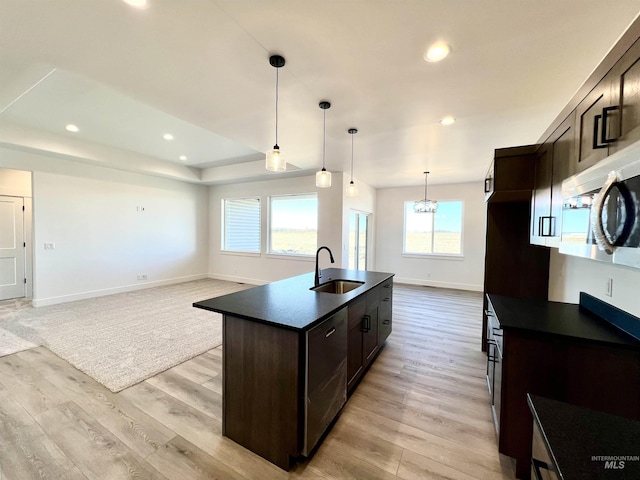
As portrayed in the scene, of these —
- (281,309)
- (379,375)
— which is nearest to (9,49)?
(281,309)

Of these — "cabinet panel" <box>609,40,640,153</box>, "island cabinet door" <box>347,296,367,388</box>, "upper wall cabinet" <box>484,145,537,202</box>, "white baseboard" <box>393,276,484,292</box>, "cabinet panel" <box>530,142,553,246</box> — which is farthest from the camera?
"white baseboard" <box>393,276,484,292</box>

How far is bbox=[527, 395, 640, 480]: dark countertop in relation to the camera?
0.69 meters

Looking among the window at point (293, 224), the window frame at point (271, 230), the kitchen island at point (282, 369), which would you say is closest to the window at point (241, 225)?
the window frame at point (271, 230)

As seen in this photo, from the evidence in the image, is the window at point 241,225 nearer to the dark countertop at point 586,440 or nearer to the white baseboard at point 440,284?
the white baseboard at point 440,284

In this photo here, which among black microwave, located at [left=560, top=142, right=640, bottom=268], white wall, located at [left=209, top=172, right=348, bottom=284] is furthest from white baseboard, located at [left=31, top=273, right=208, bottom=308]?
black microwave, located at [left=560, top=142, right=640, bottom=268]

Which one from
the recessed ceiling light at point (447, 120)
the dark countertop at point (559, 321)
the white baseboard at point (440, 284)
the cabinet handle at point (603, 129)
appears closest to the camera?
the cabinet handle at point (603, 129)

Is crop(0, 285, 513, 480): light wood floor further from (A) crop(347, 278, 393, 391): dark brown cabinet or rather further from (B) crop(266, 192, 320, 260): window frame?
(B) crop(266, 192, 320, 260): window frame

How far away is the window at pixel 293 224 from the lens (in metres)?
6.12

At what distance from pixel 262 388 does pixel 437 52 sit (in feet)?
8.36

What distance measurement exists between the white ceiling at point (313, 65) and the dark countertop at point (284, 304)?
1811 mm

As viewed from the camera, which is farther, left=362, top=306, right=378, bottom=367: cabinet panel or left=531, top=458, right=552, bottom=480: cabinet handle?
left=362, top=306, right=378, bottom=367: cabinet panel

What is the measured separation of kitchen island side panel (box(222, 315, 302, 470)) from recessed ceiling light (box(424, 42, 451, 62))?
2094 mm

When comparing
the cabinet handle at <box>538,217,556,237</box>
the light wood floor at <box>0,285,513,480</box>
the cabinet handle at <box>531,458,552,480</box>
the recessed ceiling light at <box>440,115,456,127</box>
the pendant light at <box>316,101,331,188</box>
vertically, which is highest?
the recessed ceiling light at <box>440,115,456,127</box>

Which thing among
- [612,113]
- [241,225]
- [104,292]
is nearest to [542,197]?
[612,113]
